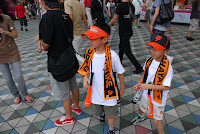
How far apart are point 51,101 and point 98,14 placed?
4206 millimetres

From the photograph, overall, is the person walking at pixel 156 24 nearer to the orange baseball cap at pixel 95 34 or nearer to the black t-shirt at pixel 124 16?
the black t-shirt at pixel 124 16

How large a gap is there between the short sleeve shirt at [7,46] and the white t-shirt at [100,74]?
1900 mm

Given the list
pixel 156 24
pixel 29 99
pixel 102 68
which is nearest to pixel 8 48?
pixel 29 99

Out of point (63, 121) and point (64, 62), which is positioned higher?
point (64, 62)

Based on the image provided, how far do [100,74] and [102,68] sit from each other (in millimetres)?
90

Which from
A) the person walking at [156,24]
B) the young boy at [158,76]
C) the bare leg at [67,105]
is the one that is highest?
the person walking at [156,24]

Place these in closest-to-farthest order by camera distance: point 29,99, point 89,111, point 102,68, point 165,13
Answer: point 102,68
point 89,111
point 29,99
point 165,13

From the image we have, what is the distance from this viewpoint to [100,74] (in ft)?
6.31

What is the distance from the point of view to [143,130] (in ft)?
7.98

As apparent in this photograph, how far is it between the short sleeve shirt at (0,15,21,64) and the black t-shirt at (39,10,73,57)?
1229 mm

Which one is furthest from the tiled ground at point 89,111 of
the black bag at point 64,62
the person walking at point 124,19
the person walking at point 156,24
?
the person walking at point 156,24

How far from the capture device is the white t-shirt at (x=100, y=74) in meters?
1.89

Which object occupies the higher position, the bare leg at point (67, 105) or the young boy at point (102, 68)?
the young boy at point (102, 68)

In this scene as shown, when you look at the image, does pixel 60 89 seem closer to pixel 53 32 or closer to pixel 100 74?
pixel 100 74
